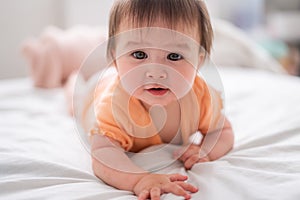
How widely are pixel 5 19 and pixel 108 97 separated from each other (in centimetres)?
143

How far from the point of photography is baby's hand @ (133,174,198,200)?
622mm

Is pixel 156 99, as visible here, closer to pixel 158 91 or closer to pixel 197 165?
pixel 158 91

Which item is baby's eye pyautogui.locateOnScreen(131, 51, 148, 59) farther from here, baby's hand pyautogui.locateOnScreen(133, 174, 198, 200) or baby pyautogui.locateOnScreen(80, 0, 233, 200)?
baby's hand pyautogui.locateOnScreen(133, 174, 198, 200)

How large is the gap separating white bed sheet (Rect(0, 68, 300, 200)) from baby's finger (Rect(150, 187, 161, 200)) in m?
0.01

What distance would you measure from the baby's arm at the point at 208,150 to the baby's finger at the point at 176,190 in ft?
0.38

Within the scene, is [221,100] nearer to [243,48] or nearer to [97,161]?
[97,161]

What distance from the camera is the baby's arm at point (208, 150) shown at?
2.50ft

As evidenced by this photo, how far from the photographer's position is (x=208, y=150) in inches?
31.2

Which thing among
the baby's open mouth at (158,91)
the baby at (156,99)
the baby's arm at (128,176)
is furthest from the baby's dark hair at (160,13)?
the baby's arm at (128,176)

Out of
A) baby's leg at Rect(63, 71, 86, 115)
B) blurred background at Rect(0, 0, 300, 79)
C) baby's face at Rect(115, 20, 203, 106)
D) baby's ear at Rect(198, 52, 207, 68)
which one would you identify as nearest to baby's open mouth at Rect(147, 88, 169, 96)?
baby's face at Rect(115, 20, 203, 106)

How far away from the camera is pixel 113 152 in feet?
2.37

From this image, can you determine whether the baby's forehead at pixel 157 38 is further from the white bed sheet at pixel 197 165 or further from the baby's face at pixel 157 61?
the white bed sheet at pixel 197 165

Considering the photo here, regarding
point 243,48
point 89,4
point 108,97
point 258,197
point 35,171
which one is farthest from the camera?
point 89,4

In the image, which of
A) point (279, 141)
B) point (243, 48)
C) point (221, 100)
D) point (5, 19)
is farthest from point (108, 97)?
point (5, 19)
